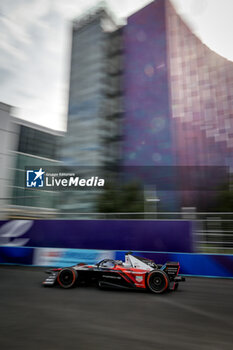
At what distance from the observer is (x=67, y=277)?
722 centimetres

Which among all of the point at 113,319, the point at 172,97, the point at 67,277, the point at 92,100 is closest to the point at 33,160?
the point at 92,100

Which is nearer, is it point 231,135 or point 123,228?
point 123,228

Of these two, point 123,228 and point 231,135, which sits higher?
point 231,135

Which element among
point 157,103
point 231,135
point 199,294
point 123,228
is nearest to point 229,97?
point 231,135

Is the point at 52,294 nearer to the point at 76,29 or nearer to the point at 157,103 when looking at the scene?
the point at 157,103

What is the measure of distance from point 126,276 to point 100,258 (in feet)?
12.4

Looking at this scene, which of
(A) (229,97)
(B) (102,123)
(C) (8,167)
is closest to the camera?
(C) (8,167)

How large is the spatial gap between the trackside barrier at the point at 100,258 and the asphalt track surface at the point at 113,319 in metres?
2.36

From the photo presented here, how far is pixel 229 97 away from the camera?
127 feet

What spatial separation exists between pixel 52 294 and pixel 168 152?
91.6 ft

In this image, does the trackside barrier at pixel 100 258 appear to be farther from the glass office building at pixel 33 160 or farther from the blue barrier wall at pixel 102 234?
the glass office building at pixel 33 160

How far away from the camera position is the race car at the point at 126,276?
22.1ft

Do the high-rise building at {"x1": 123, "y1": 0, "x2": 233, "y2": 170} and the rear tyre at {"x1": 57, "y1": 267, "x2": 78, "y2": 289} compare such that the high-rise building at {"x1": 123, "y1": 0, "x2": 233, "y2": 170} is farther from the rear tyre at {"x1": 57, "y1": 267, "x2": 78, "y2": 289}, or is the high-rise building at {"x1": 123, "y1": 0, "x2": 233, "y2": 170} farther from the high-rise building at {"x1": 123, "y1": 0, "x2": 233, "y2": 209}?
the rear tyre at {"x1": 57, "y1": 267, "x2": 78, "y2": 289}

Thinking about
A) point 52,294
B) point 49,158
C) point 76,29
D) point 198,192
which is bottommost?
point 52,294
